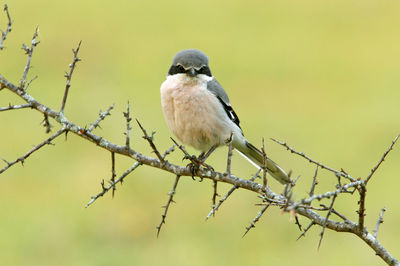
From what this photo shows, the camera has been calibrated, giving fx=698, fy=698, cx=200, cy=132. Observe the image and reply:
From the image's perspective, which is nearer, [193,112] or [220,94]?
[193,112]

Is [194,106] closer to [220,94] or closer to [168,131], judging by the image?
[220,94]

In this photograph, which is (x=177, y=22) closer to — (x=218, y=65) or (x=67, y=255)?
(x=218, y=65)

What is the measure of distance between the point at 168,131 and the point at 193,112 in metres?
7.45

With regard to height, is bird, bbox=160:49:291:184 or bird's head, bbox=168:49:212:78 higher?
bird's head, bbox=168:49:212:78

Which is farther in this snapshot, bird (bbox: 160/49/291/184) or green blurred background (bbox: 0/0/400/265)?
green blurred background (bbox: 0/0/400/265)

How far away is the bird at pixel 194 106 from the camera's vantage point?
579cm

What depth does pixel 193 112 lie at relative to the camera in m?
5.81

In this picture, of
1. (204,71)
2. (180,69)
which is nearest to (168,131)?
(204,71)

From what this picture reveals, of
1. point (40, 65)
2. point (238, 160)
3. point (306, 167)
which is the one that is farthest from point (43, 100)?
point (306, 167)

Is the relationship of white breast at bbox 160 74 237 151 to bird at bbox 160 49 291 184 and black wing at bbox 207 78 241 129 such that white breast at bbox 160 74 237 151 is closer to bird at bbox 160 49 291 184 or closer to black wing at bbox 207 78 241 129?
bird at bbox 160 49 291 184

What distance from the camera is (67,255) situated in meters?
9.22

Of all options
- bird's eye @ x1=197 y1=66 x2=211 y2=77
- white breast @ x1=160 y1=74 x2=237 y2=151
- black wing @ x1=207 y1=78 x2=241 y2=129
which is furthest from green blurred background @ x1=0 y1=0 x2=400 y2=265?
bird's eye @ x1=197 y1=66 x2=211 y2=77

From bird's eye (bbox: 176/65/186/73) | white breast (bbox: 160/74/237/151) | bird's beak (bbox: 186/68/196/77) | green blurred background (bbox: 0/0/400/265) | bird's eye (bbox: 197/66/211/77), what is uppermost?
green blurred background (bbox: 0/0/400/265)

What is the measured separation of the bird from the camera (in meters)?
5.79
